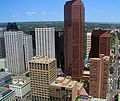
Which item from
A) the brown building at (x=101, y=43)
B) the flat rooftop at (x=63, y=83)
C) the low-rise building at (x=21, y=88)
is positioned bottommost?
the low-rise building at (x=21, y=88)

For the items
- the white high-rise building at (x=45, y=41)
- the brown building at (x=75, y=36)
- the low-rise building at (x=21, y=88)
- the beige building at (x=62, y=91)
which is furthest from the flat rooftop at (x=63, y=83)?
the white high-rise building at (x=45, y=41)

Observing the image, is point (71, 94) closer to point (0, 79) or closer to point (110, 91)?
point (110, 91)

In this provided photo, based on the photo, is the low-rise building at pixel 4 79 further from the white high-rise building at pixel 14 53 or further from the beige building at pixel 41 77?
the beige building at pixel 41 77

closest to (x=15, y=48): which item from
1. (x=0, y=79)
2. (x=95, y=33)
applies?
(x=0, y=79)

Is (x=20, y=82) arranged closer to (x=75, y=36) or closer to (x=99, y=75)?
(x=99, y=75)

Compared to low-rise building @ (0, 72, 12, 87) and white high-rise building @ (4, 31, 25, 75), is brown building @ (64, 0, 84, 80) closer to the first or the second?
white high-rise building @ (4, 31, 25, 75)

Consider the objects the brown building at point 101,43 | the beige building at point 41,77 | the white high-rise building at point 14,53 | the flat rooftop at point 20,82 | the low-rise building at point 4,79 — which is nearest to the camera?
the beige building at point 41,77

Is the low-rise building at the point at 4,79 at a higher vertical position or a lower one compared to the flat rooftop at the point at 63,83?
lower
